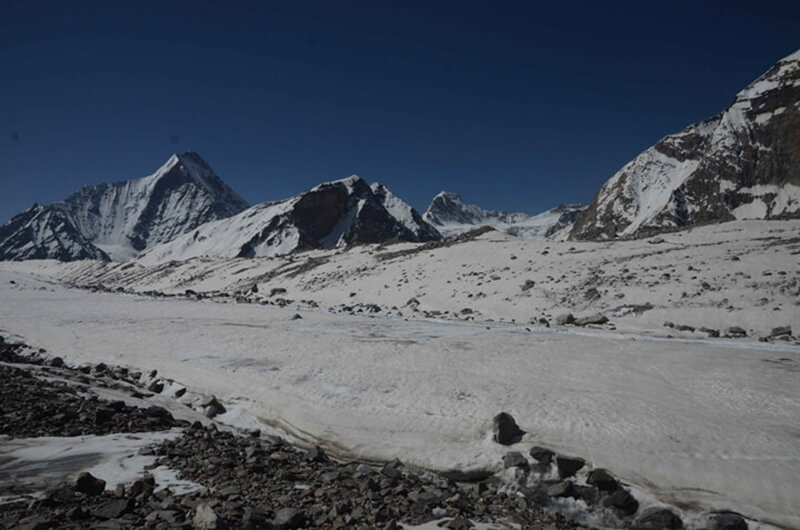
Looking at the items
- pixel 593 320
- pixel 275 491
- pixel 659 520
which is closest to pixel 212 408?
pixel 275 491

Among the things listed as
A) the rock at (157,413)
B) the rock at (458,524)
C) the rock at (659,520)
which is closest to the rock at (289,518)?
the rock at (458,524)

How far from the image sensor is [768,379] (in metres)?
11.8

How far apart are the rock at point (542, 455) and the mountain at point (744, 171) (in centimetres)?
13678

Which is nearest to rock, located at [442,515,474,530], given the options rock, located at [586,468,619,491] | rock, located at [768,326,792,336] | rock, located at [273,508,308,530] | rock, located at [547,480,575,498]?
rock, located at [273,508,308,530]

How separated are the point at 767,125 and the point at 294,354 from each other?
191 metres

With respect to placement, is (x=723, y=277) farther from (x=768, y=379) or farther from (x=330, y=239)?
(x=330, y=239)

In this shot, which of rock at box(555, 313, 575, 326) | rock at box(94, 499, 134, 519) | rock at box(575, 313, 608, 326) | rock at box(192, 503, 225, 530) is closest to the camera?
rock at box(192, 503, 225, 530)

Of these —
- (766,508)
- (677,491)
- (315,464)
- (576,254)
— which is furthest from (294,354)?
(576,254)

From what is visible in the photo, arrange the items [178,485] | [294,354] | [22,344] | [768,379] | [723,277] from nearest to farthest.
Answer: [178,485]
[768,379]
[294,354]
[22,344]
[723,277]

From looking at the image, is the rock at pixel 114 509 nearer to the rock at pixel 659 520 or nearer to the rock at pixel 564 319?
the rock at pixel 659 520

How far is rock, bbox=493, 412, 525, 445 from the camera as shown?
8789 mm

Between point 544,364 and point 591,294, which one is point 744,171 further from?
point 544,364

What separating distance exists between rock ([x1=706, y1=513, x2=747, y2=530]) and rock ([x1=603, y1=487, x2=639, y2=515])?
1.01m

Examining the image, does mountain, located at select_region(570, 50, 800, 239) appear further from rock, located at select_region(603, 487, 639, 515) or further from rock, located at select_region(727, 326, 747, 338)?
rock, located at select_region(603, 487, 639, 515)
